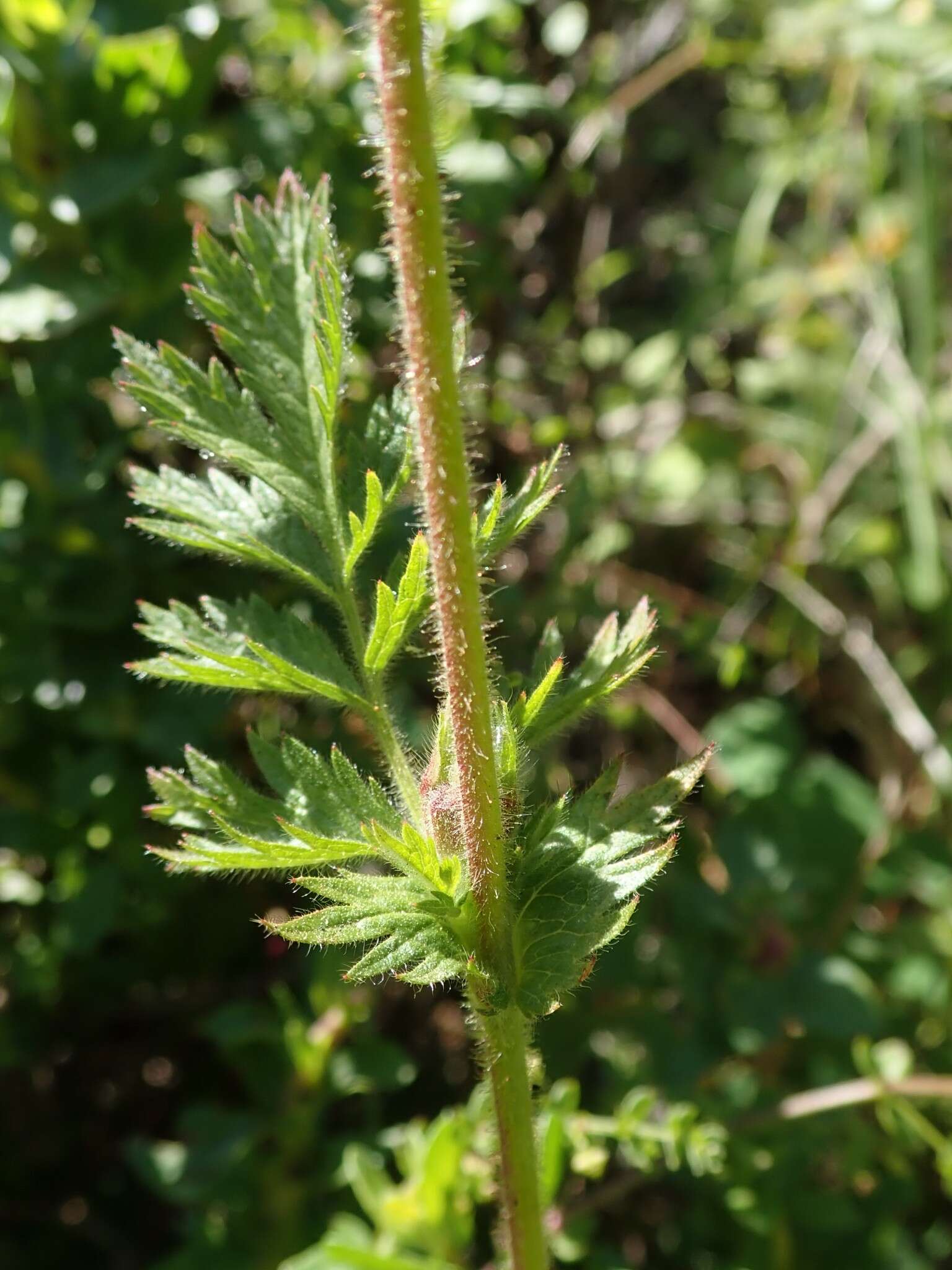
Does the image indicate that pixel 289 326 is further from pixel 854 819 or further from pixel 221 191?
pixel 854 819

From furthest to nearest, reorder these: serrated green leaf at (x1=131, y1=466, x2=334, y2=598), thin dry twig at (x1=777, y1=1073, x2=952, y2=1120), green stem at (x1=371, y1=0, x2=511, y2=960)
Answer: thin dry twig at (x1=777, y1=1073, x2=952, y2=1120) < serrated green leaf at (x1=131, y1=466, x2=334, y2=598) < green stem at (x1=371, y1=0, x2=511, y2=960)

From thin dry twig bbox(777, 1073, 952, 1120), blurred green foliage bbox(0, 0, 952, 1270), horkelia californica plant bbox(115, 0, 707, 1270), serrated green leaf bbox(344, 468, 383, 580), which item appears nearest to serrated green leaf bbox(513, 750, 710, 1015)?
horkelia californica plant bbox(115, 0, 707, 1270)

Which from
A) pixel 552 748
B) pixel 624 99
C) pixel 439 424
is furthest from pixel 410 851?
pixel 624 99

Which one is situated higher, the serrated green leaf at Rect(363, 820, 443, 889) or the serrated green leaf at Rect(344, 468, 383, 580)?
the serrated green leaf at Rect(344, 468, 383, 580)

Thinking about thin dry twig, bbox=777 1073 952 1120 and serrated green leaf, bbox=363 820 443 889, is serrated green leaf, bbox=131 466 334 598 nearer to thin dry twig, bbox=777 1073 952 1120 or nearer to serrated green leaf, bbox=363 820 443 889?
serrated green leaf, bbox=363 820 443 889

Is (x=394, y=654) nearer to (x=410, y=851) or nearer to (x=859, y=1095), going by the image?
(x=410, y=851)

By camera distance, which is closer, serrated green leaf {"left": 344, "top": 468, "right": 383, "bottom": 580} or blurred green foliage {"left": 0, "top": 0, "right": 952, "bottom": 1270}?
serrated green leaf {"left": 344, "top": 468, "right": 383, "bottom": 580}
